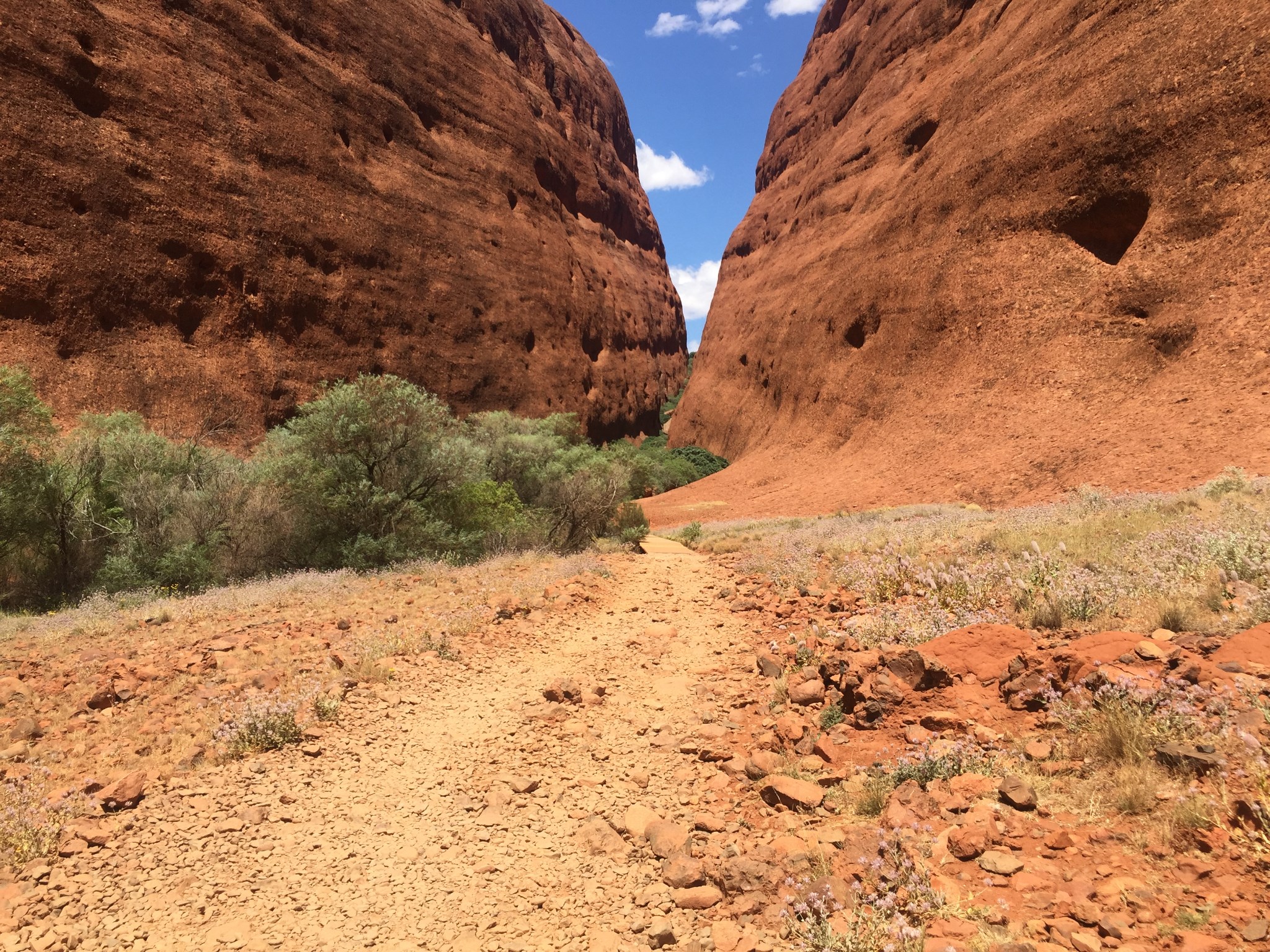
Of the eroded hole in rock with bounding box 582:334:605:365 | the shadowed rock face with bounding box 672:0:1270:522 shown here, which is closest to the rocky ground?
the shadowed rock face with bounding box 672:0:1270:522

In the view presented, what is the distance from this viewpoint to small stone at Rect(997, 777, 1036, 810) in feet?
8.65

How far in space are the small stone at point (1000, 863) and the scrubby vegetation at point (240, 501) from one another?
31.1ft

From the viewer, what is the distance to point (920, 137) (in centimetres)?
2792

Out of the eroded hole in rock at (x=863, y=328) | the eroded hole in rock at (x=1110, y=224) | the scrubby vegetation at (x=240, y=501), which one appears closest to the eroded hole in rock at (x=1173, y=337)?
the eroded hole in rock at (x=1110, y=224)

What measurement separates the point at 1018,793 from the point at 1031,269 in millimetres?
22022

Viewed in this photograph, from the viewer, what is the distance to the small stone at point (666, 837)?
129 inches

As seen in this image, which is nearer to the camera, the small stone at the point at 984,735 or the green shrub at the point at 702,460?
the small stone at the point at 984,735

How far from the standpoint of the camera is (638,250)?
2162 inches

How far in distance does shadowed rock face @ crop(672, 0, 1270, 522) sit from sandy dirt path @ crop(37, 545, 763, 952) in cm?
1391

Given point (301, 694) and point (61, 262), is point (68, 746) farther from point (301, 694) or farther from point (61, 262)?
point (61, 262)

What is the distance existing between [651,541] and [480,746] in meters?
12.5

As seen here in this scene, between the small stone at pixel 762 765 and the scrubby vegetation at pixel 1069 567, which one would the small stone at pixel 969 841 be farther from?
the scrubby vegetation at pixel 1069 567

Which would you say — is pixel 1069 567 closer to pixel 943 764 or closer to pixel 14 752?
pixel 943 764

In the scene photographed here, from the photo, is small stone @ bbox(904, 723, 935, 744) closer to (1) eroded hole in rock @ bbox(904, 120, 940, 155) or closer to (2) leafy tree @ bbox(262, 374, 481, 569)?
(2) leafy tree @ bbox(262, 374, 481, 569)
